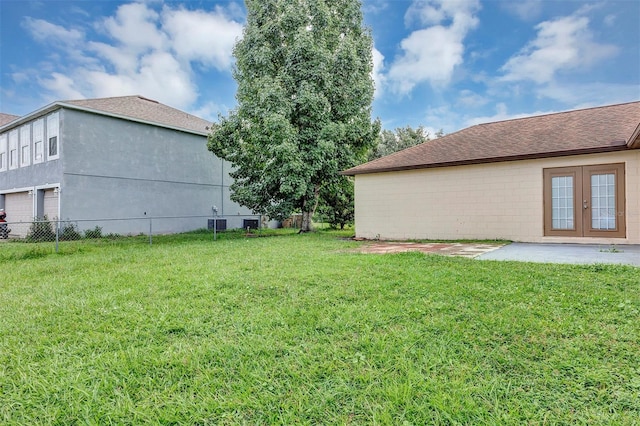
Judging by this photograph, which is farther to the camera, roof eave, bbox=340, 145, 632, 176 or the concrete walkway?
roof eave, bbox=340, 145, 632, 176

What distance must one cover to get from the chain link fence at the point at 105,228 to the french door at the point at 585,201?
10.4 m

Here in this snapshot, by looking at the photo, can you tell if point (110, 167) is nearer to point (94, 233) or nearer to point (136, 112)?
point (94, 233)

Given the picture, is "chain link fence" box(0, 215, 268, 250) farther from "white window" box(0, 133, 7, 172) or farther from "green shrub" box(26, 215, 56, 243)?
"white window" box(0, 133, 7, 172)

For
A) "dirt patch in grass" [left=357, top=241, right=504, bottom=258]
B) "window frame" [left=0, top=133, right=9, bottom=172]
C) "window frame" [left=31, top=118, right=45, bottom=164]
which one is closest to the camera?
"dirt patch in grass" [left=357, top=241, right=504, bottom=258]

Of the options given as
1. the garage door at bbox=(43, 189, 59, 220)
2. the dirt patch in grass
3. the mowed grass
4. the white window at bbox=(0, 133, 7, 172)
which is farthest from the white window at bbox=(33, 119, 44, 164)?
the dirt patch in grass

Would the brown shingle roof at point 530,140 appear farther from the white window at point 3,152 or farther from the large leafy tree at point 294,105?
the white window at point 3,152

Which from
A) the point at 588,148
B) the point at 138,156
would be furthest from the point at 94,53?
the point at 588,148

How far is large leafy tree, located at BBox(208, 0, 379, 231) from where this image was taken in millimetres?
12094

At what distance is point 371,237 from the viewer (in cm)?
1110

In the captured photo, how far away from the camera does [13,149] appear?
50.3ft

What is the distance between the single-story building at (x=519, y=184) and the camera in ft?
25.6

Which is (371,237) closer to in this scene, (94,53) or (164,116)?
(164,116)

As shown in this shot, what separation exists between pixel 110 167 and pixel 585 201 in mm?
16209

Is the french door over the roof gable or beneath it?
beneath
